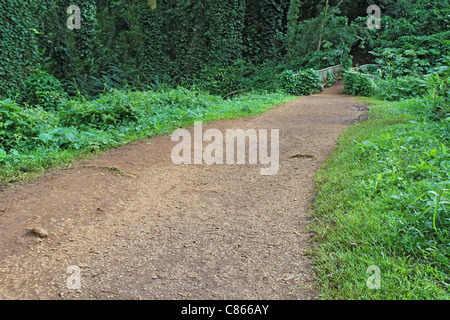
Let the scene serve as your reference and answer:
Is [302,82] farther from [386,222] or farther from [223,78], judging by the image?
[386,222]

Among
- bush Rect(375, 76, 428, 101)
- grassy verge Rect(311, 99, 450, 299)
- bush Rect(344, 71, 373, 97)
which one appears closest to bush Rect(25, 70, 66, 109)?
grassy verge Rect(311, 99, 450, 299)

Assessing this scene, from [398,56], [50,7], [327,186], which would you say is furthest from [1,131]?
[398,56]

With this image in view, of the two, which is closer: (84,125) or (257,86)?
(84,125)

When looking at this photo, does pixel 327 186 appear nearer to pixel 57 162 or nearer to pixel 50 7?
pixel 57 162

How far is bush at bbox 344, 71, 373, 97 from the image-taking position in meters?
12.9

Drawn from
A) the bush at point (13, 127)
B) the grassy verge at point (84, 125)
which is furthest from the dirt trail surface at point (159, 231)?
the bush at point (13, 127)

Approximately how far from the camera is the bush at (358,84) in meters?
12.9

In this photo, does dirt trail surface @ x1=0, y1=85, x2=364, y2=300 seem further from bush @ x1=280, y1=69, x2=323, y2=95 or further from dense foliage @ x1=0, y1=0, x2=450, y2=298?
bush @ x1=280, y1=69, x2=323, y2=95

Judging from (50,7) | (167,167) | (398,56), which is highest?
(50,7)

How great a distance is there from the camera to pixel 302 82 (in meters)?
13.9

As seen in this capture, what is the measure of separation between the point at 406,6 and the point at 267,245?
70.8 ft

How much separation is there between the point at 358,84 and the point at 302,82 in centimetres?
210

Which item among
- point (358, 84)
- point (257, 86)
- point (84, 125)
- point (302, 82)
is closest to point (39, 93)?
point (84, 125)
